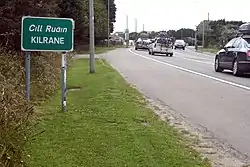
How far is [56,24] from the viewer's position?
28.9 ft

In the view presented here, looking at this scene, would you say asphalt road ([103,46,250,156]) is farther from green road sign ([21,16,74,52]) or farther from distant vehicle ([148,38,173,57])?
distant vehicle ([148,38,173,57])

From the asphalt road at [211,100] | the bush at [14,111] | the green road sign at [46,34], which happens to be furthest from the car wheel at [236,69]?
the green road sign at [46,34]

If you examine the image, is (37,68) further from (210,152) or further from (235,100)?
(210,152)

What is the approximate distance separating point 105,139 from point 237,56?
45.9 feet

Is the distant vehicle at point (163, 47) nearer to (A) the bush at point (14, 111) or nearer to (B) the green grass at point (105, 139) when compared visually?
(A) the bush at point (14, 111)

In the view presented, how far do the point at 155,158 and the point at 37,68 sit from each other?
25.2ft

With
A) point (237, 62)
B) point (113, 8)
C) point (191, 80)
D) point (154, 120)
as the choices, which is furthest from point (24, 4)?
point (113, 8)

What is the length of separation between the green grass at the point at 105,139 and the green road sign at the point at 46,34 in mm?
1210

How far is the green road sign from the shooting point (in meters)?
8.56

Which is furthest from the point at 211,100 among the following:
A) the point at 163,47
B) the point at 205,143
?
the point at 163,47

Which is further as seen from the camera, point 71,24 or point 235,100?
point 235,100

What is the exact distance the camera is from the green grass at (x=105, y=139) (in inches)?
242

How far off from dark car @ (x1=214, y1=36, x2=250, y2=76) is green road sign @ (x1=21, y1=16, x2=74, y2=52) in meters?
12.1

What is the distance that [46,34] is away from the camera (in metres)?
8.72
